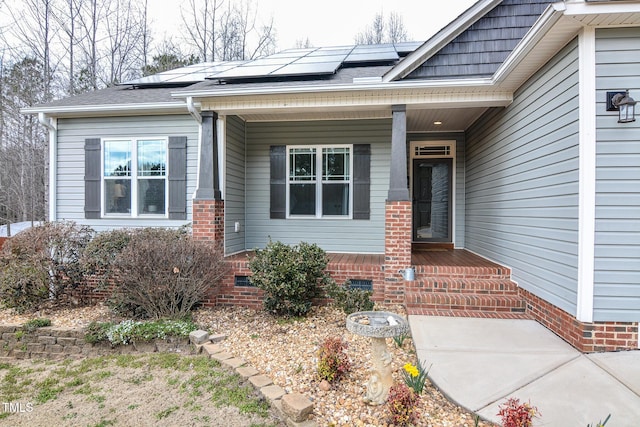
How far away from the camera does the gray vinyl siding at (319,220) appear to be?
20.9ft

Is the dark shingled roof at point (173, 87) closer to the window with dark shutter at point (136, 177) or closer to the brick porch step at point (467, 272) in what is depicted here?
the window with dark shutter at point (136, 177)

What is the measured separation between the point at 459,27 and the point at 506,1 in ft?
2.80

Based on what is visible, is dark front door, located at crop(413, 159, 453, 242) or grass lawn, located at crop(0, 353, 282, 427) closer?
grass lawn, located at crop(0, 353, 282, 427)

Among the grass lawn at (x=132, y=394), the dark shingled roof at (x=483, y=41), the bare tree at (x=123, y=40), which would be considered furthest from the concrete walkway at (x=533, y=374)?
the bare tree at (x=123, y=40)

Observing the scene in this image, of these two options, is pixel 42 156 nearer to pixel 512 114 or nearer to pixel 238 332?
pixel 238 332

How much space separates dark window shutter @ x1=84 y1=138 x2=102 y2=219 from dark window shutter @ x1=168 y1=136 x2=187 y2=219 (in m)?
1.45

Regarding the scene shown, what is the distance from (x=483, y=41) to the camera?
16.6 feet

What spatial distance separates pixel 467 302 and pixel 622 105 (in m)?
2.66

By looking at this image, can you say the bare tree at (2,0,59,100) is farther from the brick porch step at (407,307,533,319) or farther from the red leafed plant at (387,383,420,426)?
the red leafed plant at (387,383,420,426)

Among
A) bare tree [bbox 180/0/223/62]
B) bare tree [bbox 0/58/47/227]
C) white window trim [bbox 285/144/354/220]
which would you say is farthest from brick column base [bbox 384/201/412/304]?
bare tree [bbox 180/0/223/62]

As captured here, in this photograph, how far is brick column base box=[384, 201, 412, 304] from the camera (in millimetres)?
4828

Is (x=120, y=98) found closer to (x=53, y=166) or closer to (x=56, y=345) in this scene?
(x=53, y=166)

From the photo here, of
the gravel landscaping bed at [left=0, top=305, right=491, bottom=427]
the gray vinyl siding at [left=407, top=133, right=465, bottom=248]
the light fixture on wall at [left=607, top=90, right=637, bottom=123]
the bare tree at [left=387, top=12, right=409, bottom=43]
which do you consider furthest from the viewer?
the bare tree at [left=387, top=12, right=409, bottom=43]

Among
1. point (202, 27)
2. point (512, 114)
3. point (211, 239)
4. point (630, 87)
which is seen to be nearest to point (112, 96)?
point (211, 239)
